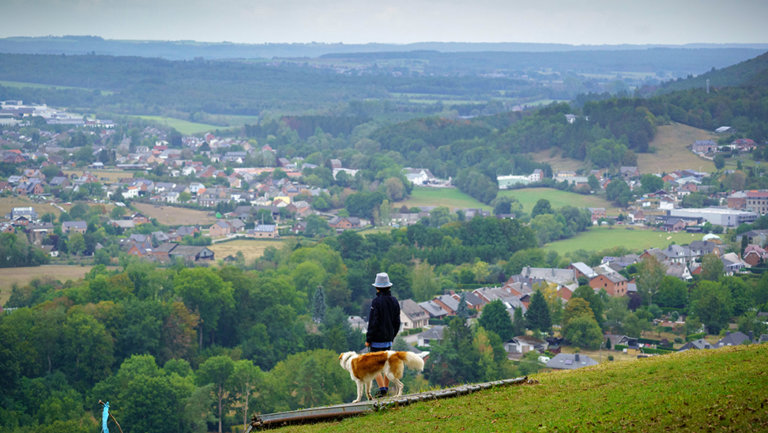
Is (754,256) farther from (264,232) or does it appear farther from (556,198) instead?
(264,232)

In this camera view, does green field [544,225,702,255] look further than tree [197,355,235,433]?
Yes

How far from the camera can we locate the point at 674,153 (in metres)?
84.6

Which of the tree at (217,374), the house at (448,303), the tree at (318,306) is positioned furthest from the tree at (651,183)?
the tree at (217,374)

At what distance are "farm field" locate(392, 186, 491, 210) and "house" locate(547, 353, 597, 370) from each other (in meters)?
39.2

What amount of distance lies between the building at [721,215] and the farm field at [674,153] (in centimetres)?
1515

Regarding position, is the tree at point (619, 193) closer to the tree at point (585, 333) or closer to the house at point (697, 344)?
the tree at point (585, 333)

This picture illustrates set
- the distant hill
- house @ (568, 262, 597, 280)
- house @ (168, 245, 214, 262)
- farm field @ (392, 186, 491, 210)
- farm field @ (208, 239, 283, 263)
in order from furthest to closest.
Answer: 1. the distant hill
2. farm field @ (392, 186, 491, 210)
3. farm field @ (208, 239, 283, 263)
4. house @ (168, 245, 214, 262)
5. house @ (568, 262, 597, 280)

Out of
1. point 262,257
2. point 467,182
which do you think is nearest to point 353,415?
point 262,257

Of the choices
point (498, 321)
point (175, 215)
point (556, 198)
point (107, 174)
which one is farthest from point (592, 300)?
point (107, 174)

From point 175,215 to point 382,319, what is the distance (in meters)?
57.4

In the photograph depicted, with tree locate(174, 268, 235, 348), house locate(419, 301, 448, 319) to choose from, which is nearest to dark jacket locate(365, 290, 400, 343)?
tree locate(174, 268, 235, 348)

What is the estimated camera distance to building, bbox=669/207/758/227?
60938mm

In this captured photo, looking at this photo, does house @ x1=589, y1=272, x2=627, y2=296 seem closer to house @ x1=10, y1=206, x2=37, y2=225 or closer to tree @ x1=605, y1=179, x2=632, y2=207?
tree @ x1=605, y1=179, x2=632, y2=207

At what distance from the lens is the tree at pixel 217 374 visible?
29.5 meters
